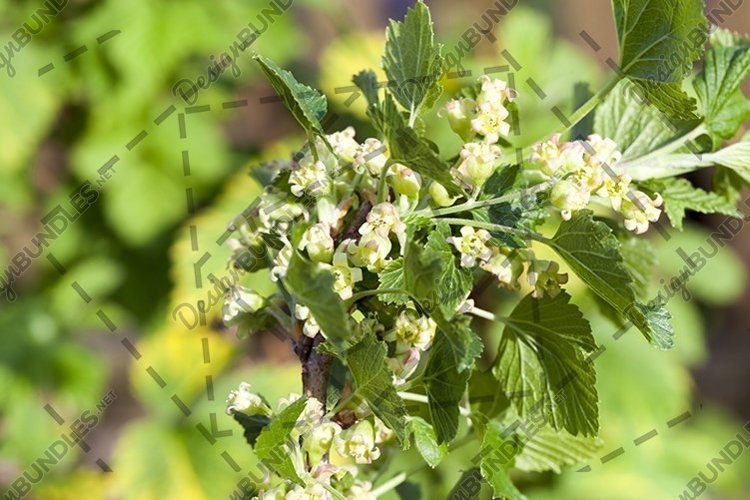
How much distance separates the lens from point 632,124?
71 centimetres

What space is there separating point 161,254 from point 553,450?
126 cm

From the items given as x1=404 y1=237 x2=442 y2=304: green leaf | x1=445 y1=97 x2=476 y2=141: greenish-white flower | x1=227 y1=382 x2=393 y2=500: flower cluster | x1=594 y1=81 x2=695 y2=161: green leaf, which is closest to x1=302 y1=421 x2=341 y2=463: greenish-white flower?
x1=227 y1=382 x2=393 y2=500: flower cluster

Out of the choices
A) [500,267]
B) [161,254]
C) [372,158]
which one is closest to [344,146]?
[372,158]

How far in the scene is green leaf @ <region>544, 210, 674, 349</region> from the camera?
0.51 m

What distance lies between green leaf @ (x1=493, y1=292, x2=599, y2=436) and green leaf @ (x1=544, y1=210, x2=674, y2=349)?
0.13ft

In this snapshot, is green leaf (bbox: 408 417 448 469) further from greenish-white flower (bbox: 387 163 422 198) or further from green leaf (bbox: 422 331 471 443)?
greenish-white flower (bbox: 387 163 422 198)

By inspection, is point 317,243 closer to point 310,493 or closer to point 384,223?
point 384,223

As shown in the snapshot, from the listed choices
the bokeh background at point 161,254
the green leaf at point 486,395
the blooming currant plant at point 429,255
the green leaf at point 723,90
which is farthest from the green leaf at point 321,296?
the bokeh background at point 161,254

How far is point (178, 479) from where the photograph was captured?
4.80 ft

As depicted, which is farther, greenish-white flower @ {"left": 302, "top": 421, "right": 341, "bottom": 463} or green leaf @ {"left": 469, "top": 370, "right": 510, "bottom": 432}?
green leaf @ {"left": 469, "top": 370, "right": 510, "bottom": 432}

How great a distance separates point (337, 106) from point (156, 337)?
54 cm

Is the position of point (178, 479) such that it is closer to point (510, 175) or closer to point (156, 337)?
point (156, 337)

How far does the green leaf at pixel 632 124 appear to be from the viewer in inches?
27.2

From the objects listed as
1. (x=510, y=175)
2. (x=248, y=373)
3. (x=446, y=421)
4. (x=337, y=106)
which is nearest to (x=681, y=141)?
(x=510, y=175)
